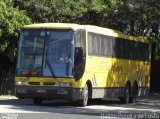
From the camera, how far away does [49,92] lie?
76.1 ft

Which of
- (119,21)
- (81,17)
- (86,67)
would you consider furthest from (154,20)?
(86,67)

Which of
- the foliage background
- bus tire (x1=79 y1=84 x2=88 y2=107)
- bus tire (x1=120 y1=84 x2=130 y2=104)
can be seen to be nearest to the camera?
bus tire (x1=79 y1=84 x2=88 y2=107)

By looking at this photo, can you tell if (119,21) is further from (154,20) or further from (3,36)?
(3,36)

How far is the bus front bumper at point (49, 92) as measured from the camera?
75.7 feet

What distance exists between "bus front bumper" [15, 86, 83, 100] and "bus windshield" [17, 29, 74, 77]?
545mm

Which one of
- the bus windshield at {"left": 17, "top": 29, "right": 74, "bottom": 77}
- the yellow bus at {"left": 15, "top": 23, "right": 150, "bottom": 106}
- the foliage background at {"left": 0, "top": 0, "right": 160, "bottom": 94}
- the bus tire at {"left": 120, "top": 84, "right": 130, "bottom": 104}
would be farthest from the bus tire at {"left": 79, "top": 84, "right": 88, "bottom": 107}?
the foliage background at {"left": 0, "top": 0, "right": 160, "bottom": 94}

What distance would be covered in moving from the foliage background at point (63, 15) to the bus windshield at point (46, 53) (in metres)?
5.22

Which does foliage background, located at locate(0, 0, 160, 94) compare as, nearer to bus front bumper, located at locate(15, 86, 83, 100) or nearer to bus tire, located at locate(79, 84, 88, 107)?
bus front bumper, located at locate(15, 86, 83, 100)

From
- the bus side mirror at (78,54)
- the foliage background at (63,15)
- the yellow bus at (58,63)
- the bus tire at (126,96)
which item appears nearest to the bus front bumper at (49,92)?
the yellow bus at (58,63)

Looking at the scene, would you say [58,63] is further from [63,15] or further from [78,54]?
[63,15]

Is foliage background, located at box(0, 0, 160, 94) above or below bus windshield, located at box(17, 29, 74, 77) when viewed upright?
above

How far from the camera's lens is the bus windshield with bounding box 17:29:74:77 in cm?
2330

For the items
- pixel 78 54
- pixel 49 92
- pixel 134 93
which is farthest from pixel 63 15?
pixel 49 92

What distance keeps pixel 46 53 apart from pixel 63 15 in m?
9.76
